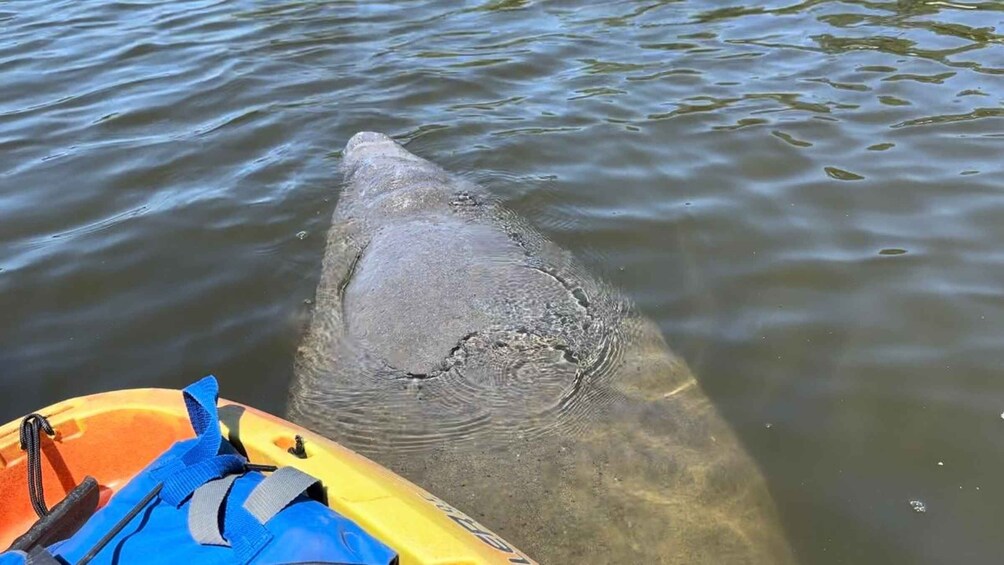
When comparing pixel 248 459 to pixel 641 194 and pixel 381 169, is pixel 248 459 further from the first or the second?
pixel 641 194

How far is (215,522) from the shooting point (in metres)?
2.09

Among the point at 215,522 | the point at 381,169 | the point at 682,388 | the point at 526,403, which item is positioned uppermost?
the point at 215,522

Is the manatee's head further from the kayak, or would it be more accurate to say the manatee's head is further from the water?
the kayak

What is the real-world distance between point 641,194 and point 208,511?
173 inches

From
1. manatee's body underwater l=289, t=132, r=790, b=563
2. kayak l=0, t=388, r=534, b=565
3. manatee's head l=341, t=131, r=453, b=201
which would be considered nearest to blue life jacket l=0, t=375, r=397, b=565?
kayak l=0, t=388, r=534, b=565

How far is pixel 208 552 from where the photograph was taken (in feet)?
6.70

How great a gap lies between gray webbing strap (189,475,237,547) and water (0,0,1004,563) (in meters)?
1.91

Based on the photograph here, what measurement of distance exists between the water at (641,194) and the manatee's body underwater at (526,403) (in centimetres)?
27

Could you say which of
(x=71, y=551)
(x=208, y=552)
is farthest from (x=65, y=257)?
(x=208, y=552)

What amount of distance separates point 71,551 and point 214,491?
420 millimetres

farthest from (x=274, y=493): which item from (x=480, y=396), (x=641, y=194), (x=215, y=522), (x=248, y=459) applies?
(x=641, y=194)

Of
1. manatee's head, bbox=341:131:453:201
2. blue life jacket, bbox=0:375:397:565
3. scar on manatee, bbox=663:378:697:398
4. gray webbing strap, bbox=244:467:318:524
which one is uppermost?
gray webbing strap, bbox=244:467:318:524

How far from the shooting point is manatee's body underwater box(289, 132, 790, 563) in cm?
308

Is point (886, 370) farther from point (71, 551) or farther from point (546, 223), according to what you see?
point (71, 551)
